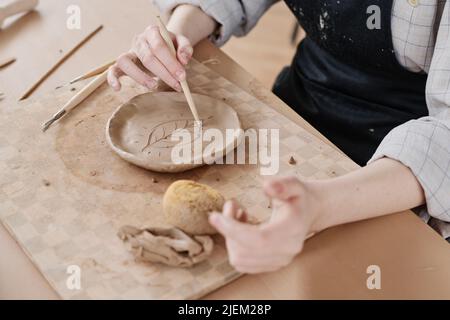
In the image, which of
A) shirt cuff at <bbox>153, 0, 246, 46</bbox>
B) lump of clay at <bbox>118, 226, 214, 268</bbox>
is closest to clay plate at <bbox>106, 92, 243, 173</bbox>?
lump of clay at <bbox>118, 226, 214, 268</bbox>

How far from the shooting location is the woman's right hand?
847 mm

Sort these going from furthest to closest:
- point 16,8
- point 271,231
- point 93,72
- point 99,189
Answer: point 16,8
point 93,72
point 99,189
point 271,231

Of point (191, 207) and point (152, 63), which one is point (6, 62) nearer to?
point (152, 63)

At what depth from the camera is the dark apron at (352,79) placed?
2.98ft

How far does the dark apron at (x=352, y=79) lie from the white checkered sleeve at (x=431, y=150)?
165 mm

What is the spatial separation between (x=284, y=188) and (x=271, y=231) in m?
0.05

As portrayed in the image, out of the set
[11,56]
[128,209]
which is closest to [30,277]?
[128,209]

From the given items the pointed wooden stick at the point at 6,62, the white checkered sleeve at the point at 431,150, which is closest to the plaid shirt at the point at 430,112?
the white checkered sleeve at the point at 431,150

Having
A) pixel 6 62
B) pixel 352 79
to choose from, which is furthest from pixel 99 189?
pixel 352 79

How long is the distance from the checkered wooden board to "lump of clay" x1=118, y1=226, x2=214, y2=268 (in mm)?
12

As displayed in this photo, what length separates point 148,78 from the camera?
862mm

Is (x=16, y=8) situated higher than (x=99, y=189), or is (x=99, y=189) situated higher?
(x=16, y=8)

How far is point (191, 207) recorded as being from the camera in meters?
0.63
